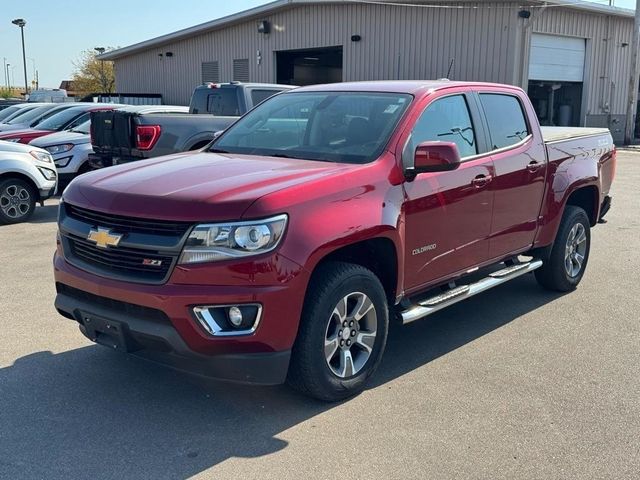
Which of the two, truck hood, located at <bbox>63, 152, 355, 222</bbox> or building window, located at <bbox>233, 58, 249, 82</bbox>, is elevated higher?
building window, located at <bbox>233, 58, 249, 82</bbox>

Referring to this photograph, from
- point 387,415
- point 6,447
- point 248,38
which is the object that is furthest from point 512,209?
point 248,38

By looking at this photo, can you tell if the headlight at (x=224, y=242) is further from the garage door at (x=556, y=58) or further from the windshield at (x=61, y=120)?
the garage door at (x=556, y=58)

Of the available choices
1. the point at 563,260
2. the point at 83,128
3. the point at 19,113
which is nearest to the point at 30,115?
the point at 19,113

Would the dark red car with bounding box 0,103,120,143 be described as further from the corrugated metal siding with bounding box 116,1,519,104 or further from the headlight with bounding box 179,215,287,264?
the corrugated metal siding with bounding box 116,1,519,104

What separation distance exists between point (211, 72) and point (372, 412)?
29369mm

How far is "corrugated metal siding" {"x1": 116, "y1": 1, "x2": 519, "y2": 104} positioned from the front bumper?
65.4 ft

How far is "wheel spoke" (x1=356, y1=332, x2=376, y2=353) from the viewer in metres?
4.19

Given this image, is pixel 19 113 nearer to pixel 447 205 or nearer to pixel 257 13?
pixel 257 13

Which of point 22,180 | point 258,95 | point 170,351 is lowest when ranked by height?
point 170,351

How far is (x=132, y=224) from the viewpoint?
3.72 metres

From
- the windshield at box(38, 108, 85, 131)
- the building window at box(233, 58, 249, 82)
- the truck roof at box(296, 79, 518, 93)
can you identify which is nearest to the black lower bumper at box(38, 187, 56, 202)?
the windshield at box(38, 108, 85, 131)

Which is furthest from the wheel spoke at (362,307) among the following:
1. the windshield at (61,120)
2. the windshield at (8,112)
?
the windshield at (8,112)

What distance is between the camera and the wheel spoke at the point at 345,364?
409cm

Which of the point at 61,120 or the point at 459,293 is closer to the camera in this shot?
the point at 459,293
